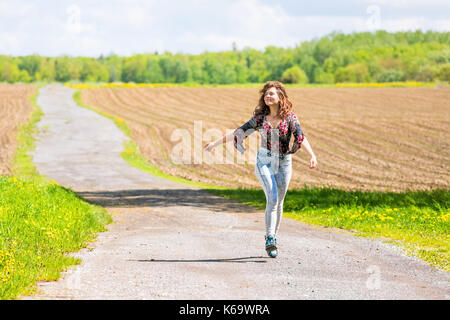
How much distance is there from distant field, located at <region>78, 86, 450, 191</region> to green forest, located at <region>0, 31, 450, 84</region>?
56.2m

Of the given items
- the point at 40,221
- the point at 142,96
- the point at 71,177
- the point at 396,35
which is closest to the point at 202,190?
the point at 71,177

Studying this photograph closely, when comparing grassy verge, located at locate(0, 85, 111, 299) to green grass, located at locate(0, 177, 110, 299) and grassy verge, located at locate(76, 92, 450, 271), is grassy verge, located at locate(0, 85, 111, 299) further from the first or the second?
grassy verge, located at locate(76, 92, 450, 271)

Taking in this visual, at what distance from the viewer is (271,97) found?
295 inches

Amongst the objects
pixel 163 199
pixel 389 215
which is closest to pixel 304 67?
pixel 163 199

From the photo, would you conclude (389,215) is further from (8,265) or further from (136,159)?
(136,159)

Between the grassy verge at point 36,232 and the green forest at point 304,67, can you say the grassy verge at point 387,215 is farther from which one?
the green forest at point 304,67

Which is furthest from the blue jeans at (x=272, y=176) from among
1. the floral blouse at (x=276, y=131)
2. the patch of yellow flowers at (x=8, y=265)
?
the patch of yellow flowers at (x=8, y=265)

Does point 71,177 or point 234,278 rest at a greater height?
point 234,278

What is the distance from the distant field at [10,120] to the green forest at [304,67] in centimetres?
6676

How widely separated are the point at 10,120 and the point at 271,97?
43.3m

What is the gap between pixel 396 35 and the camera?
19900 centimetres

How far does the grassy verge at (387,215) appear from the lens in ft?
28.7
